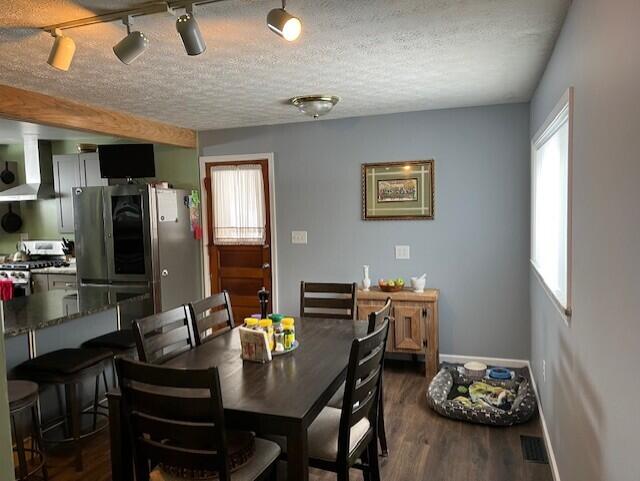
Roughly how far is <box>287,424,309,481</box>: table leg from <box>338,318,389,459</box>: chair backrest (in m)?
0.28

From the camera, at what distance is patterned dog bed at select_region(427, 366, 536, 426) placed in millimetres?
3160

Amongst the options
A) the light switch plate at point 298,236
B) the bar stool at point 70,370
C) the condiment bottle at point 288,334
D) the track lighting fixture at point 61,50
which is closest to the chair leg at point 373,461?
the condiment bottle at point 288,334

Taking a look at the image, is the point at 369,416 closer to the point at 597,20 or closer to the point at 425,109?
the point at 597,20

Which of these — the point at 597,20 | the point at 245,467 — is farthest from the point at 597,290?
the point at 245,467

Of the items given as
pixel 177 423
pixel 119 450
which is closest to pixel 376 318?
pixel 177 423

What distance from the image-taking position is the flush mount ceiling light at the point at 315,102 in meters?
3.66

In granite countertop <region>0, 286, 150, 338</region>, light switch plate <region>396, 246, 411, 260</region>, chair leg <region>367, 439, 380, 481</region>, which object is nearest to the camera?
chair leg <region>367, 439, 380, 481</region>

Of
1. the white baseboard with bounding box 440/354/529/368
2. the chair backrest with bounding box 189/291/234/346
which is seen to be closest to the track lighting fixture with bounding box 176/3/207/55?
the chair backrest with bounding box 189/291/234/346

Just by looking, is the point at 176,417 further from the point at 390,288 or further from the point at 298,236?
the point at 298,236

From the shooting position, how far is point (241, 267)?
16.9ft

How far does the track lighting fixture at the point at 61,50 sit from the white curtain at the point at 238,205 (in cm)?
285

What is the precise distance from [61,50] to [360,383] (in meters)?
2.00

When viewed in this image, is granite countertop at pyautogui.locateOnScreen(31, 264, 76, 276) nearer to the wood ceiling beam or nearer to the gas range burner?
the gas range burner

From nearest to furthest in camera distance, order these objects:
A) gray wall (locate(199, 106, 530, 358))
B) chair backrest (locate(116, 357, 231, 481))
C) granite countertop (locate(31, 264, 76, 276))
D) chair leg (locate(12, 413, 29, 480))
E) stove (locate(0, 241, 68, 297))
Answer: chair backrest (locate(116, 357, 231, 481)) < chair leg (locate(12, 413, 29, 480)) < gray wall (locate(199, 106, 530, 358)) < granite countertop (locate(31, 264, 76, 276)) < stove (locate(0, 241, 68, 297))
